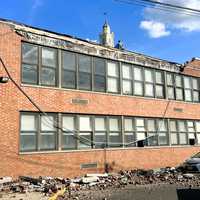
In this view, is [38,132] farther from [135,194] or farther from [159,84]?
[159,84]

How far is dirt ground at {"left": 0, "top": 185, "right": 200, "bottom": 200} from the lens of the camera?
1228 centimetres

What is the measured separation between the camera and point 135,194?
1311cm

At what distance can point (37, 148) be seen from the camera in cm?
1725

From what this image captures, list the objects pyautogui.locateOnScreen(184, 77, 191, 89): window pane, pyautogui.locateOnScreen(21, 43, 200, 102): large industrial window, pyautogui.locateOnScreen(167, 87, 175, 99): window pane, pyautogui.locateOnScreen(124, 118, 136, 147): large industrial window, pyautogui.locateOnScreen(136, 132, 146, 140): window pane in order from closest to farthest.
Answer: pyautogui.locateOnScreen(21, 43, 200, 102): large industrial window
pyautogui.locateOnScreen(124, 118, 136, 147): large industrial window
pyautogui.locateOnScreen(136, 132, 146, 140): window pane
pyautogui.locateOnScreen(167, 87, 175, 99): window pane
pyautogui.locateOnScreen(184, 77, 191, 89): window pane

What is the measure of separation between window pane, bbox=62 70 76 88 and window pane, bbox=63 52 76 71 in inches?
10.9

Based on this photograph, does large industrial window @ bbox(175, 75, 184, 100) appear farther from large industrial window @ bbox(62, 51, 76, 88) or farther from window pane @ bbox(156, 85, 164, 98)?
large industrial window @ bbox(62, 51, 76, 88)

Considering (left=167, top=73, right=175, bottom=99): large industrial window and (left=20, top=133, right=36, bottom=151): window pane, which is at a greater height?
(left=167, top=73, right=175, bottom=99): large industrial window

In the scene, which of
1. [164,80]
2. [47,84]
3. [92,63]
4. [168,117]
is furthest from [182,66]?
[47,84]

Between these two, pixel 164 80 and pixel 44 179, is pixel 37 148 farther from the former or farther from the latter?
pixel 164 80

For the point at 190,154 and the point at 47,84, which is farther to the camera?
the point at 190,154

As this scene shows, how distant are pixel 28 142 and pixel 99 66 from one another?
6.45m

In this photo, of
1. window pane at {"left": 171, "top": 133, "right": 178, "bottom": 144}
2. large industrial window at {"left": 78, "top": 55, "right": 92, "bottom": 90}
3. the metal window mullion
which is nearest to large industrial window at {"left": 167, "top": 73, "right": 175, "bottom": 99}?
window pane at {"left": 171, "top": 133, "right": 178, "bottom": 144}

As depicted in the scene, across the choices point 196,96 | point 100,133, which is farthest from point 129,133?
point 196,96

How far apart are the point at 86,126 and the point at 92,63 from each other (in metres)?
3.67
